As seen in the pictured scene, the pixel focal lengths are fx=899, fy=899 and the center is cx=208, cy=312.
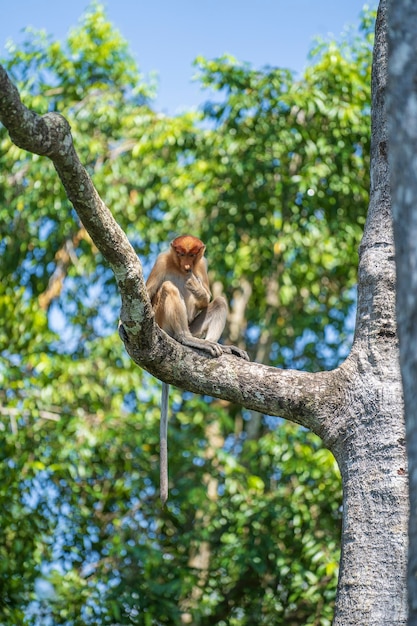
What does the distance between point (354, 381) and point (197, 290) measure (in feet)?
5.56

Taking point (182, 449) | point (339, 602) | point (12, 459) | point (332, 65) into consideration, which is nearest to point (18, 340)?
point (12, 459)

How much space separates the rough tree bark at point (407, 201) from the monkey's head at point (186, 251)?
3.29 m

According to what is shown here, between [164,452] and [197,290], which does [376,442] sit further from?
[197,290]

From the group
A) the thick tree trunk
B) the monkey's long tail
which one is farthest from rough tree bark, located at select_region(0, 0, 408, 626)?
the monkey's long tail

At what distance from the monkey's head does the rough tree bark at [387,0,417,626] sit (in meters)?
3.29

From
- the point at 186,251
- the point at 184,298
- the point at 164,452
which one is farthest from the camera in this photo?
the point at 184,298

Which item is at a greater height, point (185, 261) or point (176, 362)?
point (185, 261)

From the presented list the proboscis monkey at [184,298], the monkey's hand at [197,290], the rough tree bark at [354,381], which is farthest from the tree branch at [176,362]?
the monkey's hand at [197,290]

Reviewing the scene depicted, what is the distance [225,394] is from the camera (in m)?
3.51

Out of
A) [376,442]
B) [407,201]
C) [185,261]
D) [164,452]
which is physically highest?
[185,261]

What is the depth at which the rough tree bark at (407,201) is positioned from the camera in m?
1.45

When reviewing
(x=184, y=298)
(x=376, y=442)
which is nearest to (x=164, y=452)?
(x=184, y=298)

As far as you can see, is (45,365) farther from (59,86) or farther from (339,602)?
(339,602)

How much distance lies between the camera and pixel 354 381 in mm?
3375
